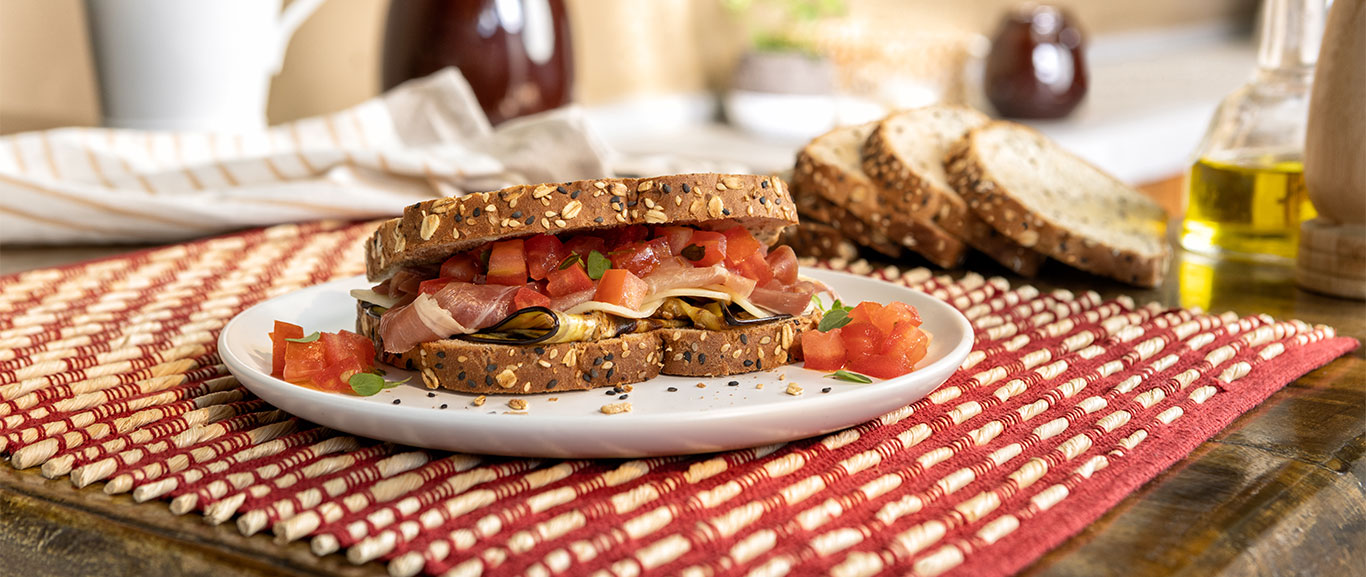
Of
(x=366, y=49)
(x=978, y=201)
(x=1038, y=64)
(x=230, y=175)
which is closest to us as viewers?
(x=978, y=201)

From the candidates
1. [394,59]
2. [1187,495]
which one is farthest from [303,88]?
[1187,495]

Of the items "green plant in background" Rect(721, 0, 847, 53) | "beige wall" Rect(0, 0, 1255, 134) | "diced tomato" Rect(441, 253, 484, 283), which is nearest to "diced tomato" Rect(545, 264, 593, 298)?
"diced tomato" Rect(441, 253, 484, 283)

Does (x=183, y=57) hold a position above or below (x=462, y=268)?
above

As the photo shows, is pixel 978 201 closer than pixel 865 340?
No

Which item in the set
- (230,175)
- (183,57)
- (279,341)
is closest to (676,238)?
(279,341)

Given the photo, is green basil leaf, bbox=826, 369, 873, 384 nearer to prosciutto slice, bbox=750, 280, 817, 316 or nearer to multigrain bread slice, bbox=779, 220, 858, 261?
prosciutto slice, bbox=750, 280, 817, 316

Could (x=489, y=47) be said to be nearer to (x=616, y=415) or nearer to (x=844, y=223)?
(x=844, y=223)

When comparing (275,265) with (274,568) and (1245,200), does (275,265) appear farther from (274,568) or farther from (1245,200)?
(1245,200)
